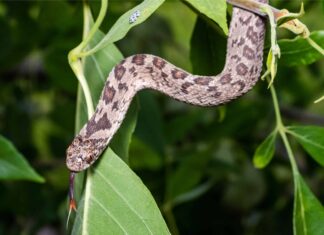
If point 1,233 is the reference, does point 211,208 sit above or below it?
below

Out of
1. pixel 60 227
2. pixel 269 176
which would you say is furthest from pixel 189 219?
pixel 60 227

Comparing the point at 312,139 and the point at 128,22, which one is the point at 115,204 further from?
the point at 312,139

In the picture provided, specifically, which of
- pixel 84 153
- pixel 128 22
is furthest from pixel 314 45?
pixel 84 153

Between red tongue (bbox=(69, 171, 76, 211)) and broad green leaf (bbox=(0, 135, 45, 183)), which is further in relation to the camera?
broad green leaf (bbox=(0, 135, 45, 183))

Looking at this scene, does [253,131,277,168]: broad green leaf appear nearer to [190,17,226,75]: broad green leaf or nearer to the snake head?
[190,17,226,75]: broad green leaf

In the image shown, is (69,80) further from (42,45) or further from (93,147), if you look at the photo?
(93,147)

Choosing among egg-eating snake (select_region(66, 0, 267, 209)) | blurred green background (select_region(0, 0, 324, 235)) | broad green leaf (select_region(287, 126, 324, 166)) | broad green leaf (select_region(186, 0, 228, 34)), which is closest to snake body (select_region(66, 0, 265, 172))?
egg-eating snake (select_region(66, 0, 267, 209))
